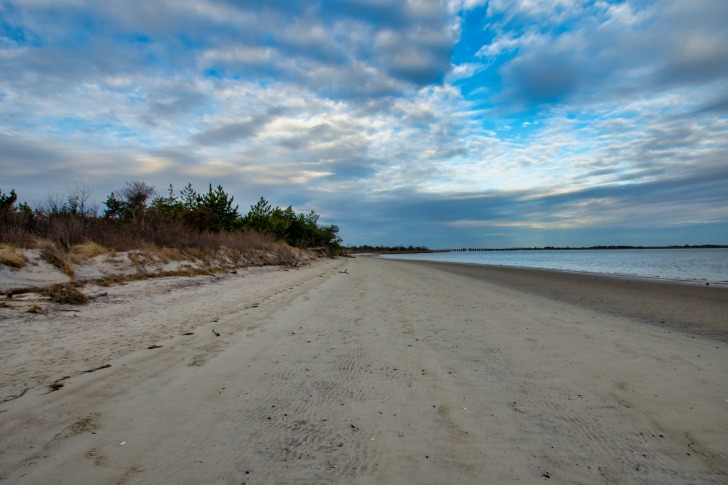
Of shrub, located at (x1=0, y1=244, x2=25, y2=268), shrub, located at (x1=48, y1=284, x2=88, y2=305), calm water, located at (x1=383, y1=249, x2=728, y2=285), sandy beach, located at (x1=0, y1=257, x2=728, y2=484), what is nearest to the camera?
sandy beach, located at (x1=0, y1=257, x2=728, y2=484)

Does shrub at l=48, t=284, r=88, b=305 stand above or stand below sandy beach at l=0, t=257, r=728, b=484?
above

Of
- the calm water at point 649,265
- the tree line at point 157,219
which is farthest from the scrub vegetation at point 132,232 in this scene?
the calm water at point 649,265

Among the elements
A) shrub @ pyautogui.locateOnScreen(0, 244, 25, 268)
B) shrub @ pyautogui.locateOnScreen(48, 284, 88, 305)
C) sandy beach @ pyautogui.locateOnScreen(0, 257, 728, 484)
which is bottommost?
sandy beach @ pyautogui.locateOnScreen(0, 257, 728, 484)

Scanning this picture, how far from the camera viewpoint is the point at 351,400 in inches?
123

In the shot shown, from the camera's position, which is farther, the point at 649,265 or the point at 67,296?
the point at 649,265

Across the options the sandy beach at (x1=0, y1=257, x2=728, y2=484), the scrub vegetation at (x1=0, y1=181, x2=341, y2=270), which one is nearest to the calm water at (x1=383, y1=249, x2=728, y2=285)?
the sandy beach at (x1=0, y1=257, x2=728, y2=484)

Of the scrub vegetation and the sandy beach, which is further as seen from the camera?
the scrub vegetation

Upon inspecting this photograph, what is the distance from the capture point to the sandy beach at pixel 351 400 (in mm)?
2193

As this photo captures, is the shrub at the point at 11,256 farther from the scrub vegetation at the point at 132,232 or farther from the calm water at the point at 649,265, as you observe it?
the calm water at the point at 649,265

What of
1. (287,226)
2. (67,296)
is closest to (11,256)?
(67,296)

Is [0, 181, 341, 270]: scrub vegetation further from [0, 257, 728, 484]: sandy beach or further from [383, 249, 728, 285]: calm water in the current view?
[383, 249, 728, 285]: calm water

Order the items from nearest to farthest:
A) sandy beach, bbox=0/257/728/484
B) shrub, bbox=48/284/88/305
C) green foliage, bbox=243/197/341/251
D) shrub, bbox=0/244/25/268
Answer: sandy beach, bbox=0/257/728/484
shrub, bbox=48/284/88/305
shrub, bbox=0/244/25/268
green foliage, bbox=243/197/341/251

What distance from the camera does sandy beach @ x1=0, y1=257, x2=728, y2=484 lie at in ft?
7.20

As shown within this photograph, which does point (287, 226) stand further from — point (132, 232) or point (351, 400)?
point (351, 400)
